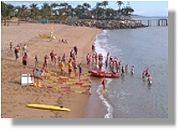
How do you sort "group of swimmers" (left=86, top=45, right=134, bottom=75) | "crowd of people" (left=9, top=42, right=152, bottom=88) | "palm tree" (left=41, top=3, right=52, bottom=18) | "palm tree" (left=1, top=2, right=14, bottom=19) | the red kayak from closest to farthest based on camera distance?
"palm tree" (left=1, top=2, right=14, bottom=19) → "palm tree" (left=41, top=3, right=52, bottom=18) → "crowd of people" (left=9, top=42, right=152, bottom=88) → the red kayak → "group of swimmers" (left=86, top=45, right=134, bottom=75)

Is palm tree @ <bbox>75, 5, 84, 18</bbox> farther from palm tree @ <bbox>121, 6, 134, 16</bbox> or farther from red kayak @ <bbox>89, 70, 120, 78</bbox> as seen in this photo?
red kayak @ <bbox>89, 70, 120, 78</bbox>

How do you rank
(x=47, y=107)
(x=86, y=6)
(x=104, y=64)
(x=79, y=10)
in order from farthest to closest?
(x=104, y=64), (x=79, y=10), (x=86, y=6), (x=47, y=107)

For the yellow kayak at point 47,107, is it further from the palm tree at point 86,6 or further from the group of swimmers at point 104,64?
the group of swimmers at point 104,64

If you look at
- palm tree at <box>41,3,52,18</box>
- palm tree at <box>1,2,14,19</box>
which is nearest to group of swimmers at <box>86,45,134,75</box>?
palm tree at <box>41,3,52,18</box>

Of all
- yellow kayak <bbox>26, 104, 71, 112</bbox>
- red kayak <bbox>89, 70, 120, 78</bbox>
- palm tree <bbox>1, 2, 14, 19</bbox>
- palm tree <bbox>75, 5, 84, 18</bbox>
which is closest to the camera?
palm tree <bbox>1, 2, 14, 19</bbox>

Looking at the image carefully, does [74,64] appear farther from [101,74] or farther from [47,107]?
[47,107]

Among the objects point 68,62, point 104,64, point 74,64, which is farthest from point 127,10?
point 104,64

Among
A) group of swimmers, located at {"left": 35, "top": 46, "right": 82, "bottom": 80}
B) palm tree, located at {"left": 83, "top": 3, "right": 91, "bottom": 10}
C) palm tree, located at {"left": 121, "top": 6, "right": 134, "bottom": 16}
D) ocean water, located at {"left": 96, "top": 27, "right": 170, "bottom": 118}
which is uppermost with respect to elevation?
palm tree, located at {"left": 83, "top": 3, "right": 91, "bottom": 10}

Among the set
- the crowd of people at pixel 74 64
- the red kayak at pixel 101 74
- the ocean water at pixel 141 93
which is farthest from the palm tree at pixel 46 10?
the red kayak at pixel 101 74

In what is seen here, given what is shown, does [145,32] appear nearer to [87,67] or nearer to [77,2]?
[87,67]

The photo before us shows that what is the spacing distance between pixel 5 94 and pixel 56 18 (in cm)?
155

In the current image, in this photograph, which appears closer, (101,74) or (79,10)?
(79,10)

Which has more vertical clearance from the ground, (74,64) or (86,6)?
(86,6)

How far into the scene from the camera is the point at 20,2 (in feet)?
17.7
